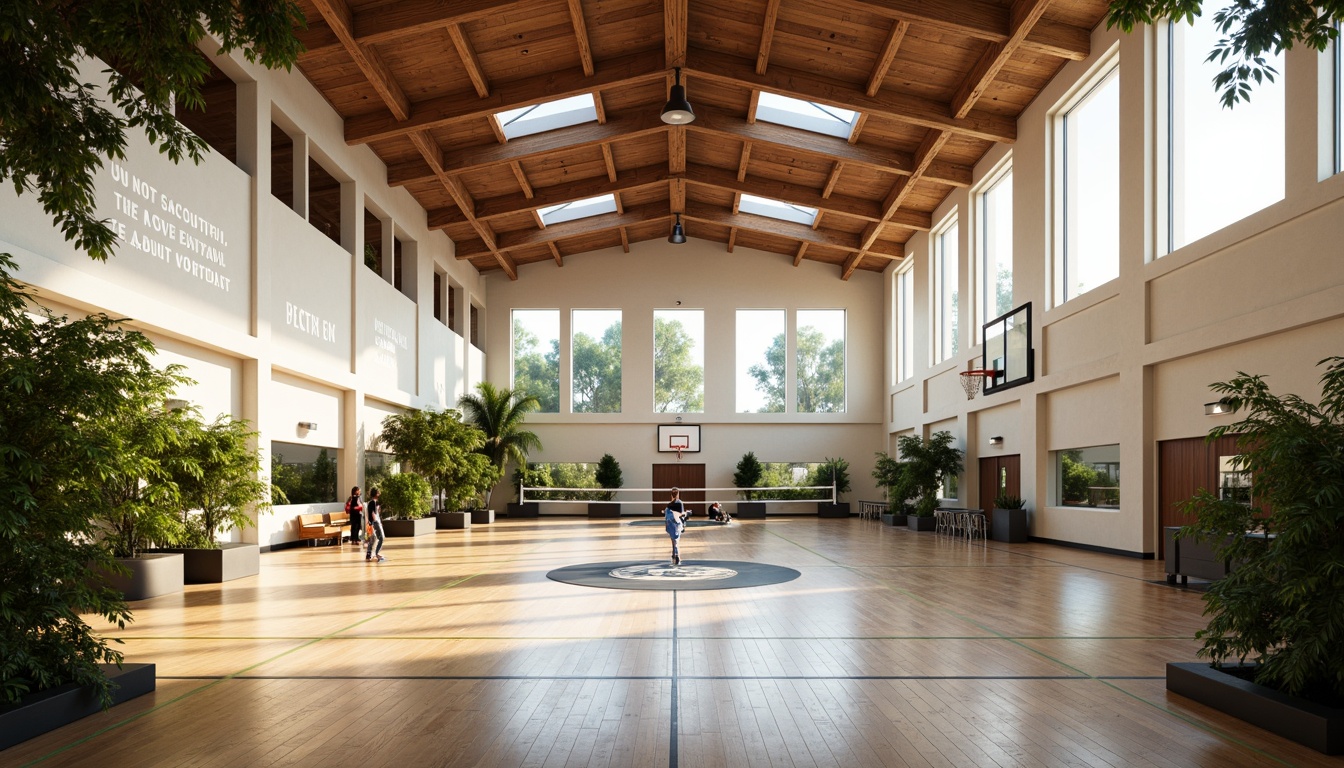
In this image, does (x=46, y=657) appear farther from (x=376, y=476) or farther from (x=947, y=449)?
(x=947, y=449)

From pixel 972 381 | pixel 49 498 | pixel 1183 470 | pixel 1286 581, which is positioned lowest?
pixel 1286 581

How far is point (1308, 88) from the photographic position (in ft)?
34.3

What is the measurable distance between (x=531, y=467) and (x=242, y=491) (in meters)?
18.9

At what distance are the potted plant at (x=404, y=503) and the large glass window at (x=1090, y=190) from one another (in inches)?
538

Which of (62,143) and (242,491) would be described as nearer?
(62,143)

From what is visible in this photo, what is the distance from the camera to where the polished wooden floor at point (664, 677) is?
472cm

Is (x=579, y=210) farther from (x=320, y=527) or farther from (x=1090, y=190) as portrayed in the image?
(x=1090, y=190)

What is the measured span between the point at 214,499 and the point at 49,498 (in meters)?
6.52

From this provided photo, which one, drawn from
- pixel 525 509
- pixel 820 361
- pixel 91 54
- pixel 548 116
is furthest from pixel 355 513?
pixel 820 361

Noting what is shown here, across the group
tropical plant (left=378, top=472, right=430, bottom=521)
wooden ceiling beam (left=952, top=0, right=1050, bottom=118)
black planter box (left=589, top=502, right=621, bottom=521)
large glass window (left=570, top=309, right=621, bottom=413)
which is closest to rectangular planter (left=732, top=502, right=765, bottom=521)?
black planter box (left=589, top=502, right=621, bottom=521)

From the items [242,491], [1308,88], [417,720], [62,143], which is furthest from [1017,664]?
[242,491]

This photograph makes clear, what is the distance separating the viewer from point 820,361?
3141 cm

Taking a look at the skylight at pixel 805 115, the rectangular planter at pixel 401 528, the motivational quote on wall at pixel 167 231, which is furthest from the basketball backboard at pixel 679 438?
the motivational quote on wall at pixel 167 231

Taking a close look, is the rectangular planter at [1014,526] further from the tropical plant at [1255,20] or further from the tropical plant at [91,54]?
the tropical plant at [91,54]
